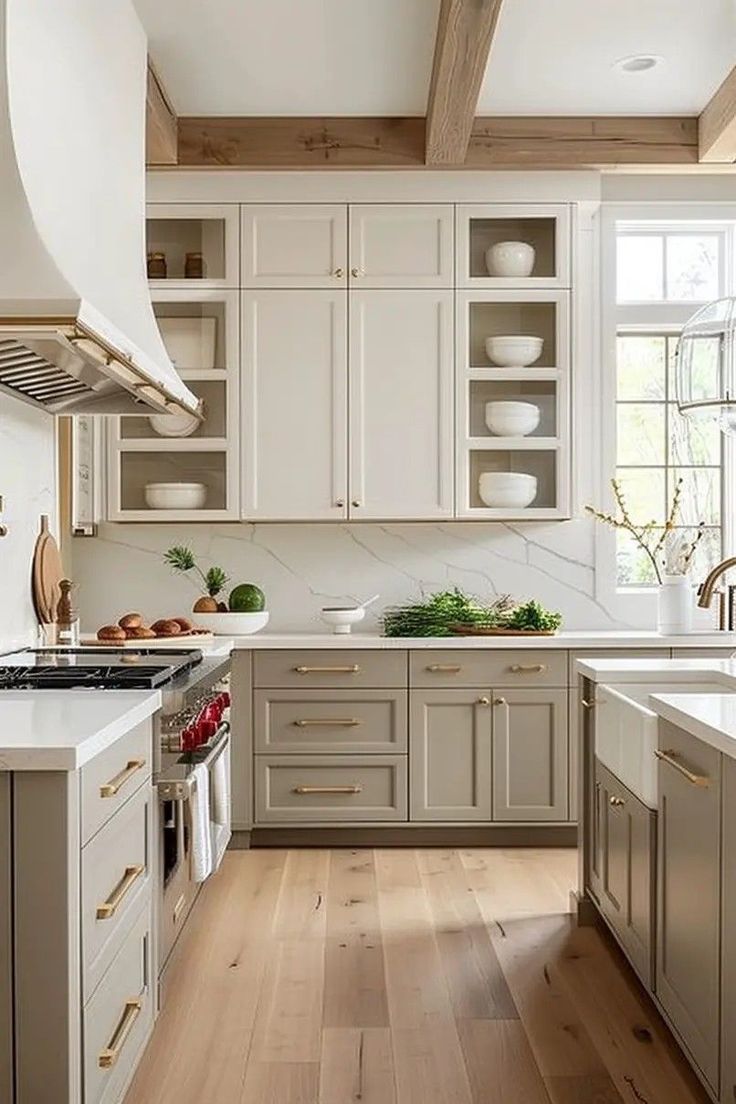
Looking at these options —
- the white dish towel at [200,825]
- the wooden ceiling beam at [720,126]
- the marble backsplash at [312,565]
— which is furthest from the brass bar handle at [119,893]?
the wooden ceiling beam at [720,126]

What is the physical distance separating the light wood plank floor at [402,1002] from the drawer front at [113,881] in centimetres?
46

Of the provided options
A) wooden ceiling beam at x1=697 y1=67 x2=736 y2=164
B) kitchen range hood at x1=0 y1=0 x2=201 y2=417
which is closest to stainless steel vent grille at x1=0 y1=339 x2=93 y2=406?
kitchen range hood at x1=0 y1=0 x2=201 y2=417

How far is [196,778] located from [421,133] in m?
2.96

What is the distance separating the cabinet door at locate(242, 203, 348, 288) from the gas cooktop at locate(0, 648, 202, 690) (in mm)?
1849

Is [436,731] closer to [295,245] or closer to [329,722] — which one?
[329,722]

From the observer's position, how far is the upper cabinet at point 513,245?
5109 mm

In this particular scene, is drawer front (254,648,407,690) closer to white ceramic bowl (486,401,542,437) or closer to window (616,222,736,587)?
white ceramic bowl (486,401,542,437)

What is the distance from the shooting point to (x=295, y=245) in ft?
16.8

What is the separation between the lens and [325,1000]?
127 inches

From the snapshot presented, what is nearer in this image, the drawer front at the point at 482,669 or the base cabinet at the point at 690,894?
the base cabinet at the point at 690,894

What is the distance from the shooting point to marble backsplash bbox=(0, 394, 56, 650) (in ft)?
12.4

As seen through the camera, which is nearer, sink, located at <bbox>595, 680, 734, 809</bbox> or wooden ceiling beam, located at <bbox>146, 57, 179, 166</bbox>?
sink, located at <bbox>595, 680, 734, 809</bbox>

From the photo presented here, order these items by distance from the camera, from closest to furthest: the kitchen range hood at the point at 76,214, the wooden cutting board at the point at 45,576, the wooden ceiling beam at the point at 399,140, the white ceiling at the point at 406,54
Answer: the kitchen range hood at the point at 76,214, the white ceiling at the point at 406,54, the wooden cutting board at the point at 45,576, the wooden ceiling beam at the point at 399,140

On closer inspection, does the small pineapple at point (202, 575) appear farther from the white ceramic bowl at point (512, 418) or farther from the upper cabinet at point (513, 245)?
the upper cabinet at point (513, 245)
